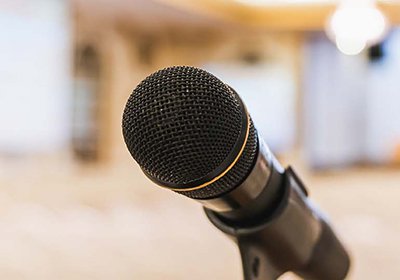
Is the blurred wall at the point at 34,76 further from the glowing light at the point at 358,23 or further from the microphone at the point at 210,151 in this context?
the microphone at the point at 210,151

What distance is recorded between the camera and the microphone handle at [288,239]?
1.84 ft

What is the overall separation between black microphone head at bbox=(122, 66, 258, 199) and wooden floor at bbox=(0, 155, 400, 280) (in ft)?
3.25

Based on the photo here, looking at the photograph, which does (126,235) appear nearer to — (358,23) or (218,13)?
(358,23)

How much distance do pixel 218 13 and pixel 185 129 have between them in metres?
4.69

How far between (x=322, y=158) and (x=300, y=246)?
5.76 meters

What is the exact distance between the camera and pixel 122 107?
290 cm

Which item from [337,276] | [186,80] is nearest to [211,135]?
[186,80]

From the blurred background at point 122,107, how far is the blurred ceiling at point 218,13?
1cm

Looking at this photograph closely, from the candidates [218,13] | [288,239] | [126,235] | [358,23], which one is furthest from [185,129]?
[218,13]

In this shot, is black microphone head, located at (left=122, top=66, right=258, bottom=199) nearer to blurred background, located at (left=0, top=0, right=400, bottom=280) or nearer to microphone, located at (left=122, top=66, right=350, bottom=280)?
microphone, located at (left=122, top=66, right=350, bottom=280)

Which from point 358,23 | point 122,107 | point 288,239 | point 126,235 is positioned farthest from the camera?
point 358,23

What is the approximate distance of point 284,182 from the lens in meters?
0.58

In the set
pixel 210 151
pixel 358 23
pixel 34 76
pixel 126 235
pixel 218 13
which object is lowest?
pixel 34 76

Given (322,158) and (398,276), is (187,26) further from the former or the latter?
(398,276)
